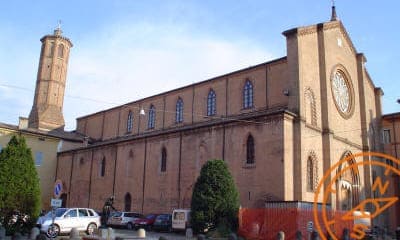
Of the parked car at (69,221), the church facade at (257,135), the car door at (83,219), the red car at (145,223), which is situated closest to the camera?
the parked car at (69,221)

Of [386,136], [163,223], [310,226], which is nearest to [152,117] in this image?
[163,223]

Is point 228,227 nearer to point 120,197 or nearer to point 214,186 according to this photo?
point 214,186

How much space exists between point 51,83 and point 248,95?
29.4 metres

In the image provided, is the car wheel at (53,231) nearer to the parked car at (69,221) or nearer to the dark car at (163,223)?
the parked car at (69,221)

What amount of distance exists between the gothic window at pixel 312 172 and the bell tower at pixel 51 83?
33400 mm

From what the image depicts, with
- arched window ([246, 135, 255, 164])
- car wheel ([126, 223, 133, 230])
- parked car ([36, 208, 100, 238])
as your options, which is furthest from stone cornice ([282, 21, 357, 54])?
parked car ([36, 208, 100, 238])

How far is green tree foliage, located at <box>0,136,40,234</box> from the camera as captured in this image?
1752 centimetres

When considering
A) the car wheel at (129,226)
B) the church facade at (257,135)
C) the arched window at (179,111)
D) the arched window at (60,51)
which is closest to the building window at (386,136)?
the church facade at (257,135)

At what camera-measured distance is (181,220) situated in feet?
82.4

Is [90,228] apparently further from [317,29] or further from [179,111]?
[317,29]

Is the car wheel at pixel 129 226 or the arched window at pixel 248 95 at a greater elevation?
the arched window at pixel 248 95

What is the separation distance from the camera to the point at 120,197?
3506 cm

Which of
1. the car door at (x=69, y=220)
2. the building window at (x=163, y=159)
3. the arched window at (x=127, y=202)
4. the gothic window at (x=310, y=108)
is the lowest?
the car door at (x=69, y=220)

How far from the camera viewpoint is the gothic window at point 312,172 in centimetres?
2534
